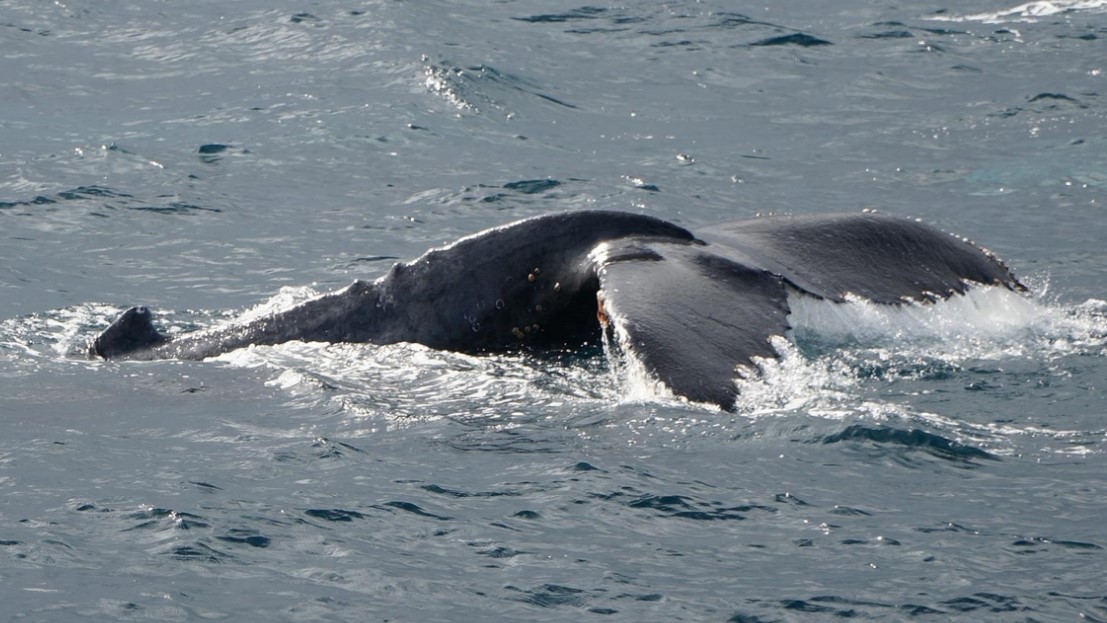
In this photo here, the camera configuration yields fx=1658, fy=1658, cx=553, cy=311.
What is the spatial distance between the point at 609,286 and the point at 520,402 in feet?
1.97

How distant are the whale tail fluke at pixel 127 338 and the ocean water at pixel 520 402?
0.24 metres

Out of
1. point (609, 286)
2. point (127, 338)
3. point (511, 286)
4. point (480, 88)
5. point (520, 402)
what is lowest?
point (127, 338)

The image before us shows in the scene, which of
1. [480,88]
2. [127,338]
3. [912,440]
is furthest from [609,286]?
[480,88]

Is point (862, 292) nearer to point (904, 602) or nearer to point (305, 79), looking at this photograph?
point (904, 602)

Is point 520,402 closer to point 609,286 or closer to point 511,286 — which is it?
point 609,286

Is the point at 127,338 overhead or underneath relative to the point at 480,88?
underneath

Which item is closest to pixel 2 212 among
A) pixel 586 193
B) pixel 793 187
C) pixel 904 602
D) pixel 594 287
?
pixel 586 193

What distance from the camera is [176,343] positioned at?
7984mm

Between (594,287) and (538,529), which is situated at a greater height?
(594,287)

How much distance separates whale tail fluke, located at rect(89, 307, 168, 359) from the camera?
316 inches

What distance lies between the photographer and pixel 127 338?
8062 millimetres

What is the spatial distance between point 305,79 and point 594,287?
400 inches

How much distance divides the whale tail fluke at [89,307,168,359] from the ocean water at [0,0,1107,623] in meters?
0.24

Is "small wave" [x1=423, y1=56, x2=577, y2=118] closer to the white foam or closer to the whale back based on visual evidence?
the white foam
